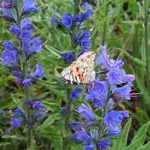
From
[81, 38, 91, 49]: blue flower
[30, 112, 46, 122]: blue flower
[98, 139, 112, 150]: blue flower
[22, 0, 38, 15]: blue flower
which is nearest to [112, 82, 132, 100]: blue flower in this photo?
[98, 139, 112, 150]: blue flower

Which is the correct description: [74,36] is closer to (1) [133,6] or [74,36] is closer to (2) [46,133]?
(2) [46,133]

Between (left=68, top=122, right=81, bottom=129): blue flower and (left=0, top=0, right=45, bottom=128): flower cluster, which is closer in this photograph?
(left=0, top=0, right=45, bottom=128): flower cluster

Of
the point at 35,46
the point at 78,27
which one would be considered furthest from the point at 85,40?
the point at 35,46

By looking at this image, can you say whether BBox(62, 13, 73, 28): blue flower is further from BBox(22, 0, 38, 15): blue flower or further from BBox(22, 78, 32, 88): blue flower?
BBox(22, 78, 32, 88): blue flower

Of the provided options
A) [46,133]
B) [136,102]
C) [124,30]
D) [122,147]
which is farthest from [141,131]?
[124,30]

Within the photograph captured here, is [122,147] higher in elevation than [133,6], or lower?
lower

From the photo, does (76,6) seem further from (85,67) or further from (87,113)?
(87,113)

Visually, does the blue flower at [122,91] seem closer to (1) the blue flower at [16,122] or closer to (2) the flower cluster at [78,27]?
(2) the flower cluster at [78,27]

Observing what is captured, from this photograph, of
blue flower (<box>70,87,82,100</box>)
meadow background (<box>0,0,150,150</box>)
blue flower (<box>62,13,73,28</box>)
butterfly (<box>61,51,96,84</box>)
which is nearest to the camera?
butterfly (<box>61,51,96,84</box>)
